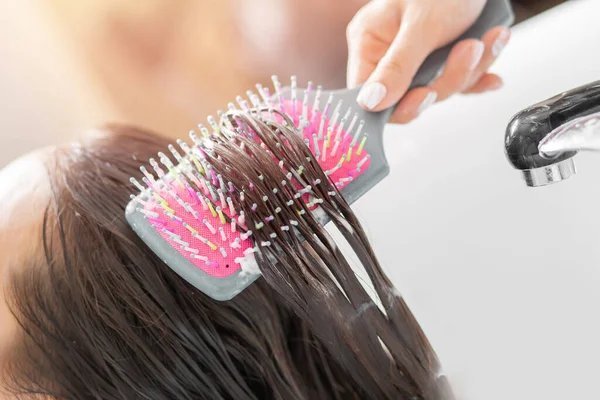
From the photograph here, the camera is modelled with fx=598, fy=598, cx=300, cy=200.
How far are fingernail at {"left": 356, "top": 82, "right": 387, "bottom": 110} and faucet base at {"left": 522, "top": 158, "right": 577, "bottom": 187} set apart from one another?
9.7 inches

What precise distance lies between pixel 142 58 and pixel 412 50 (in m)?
0.92

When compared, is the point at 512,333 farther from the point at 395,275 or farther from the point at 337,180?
the point at 337,180

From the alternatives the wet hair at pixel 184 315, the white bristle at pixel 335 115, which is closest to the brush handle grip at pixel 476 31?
the white bristle at pixel 335 115

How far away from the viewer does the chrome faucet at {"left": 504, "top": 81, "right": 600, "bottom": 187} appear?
0.42 metres

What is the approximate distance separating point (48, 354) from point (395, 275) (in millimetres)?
465

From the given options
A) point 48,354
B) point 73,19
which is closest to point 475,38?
point 48,354

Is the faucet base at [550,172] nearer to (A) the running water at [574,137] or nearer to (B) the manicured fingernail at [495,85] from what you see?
(A) the running water at [574,137]

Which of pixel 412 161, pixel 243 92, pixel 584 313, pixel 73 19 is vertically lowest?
pixel 584 313

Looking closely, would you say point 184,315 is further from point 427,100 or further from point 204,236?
point 427,100

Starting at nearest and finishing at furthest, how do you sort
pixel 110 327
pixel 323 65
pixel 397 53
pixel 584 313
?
pixel 110 327
pixel 397 53
pixel 584 313
pixel 323 65

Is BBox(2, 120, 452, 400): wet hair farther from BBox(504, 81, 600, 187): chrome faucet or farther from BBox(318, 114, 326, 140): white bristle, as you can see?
BBox(504, 81, 600, 187): chrome faucet

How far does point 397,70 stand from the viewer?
0.69 m

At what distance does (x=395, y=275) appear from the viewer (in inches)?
33.2

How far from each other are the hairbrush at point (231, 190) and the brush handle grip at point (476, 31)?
0.48 feet
